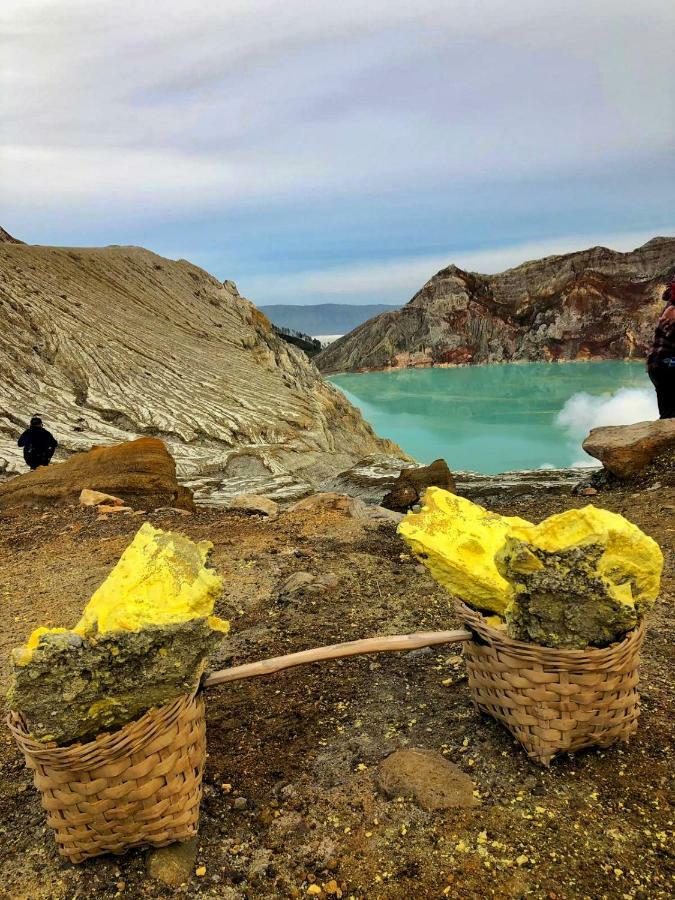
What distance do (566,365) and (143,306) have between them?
47.2m

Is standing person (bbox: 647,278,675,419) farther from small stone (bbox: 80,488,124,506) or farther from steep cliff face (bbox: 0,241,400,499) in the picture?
small stone (bbox: 80,488,124,506)

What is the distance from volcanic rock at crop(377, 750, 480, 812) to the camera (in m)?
2.56

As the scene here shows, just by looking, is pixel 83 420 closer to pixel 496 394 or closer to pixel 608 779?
pixel 608 779

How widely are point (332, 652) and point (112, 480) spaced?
711 cm

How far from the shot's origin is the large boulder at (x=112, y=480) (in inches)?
354

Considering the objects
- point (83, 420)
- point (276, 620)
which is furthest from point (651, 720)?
point (83, 420)

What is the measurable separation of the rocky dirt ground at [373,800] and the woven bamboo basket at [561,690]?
119 millimetres

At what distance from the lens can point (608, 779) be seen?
8.51 ft

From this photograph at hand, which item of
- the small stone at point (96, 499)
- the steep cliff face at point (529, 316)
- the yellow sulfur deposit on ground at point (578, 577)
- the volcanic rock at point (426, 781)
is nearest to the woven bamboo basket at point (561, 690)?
the yellow sulfur deposit on ground at point (578, 577)

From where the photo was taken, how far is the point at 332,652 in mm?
2873

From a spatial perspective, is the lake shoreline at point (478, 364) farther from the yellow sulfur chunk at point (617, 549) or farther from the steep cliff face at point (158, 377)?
the yellow sulfur chunk at point (617, 549)

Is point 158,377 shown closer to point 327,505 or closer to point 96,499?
point 96,499

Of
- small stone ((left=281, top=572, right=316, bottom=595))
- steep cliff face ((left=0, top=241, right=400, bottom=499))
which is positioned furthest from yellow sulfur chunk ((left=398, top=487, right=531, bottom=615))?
steep cliff face ((left=0, top=241, right=400, bottom=499))

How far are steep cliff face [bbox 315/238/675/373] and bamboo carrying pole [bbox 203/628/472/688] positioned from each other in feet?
204
